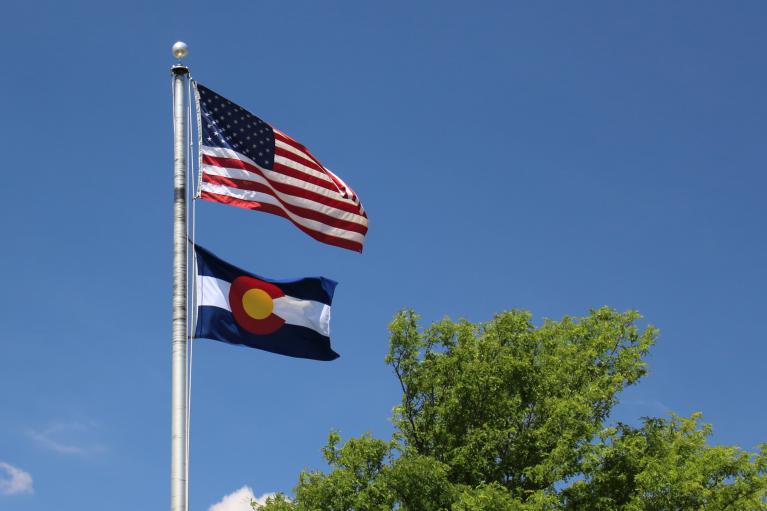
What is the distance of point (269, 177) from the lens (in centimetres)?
1702

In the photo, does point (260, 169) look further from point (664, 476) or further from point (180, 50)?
point (664, 476)

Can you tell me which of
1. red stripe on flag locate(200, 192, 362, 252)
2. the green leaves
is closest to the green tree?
the green leaves

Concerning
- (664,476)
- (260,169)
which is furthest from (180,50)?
(664,476)

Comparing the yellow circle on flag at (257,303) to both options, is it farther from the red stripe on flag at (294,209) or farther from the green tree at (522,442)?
the green tree at (522,442)

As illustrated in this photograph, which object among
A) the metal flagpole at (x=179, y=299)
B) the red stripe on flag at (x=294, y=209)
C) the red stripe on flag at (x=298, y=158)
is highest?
the red stripe on flag at (x=298, y=158)

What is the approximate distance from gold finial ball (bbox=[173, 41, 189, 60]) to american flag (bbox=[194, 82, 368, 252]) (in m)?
0.89

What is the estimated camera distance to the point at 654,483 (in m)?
26.8

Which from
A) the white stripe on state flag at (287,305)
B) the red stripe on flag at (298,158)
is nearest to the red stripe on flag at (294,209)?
the red stripe on flag at (298,158)

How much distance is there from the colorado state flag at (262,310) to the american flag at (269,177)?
43.8 inches

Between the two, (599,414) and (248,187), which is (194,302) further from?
(599,414)

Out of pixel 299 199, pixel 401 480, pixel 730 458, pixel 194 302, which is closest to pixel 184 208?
pixel 194 302

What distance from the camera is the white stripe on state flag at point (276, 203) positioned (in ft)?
52.5

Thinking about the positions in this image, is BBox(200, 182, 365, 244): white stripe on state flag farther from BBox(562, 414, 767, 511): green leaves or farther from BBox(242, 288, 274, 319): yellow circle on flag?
BBox(562, 414, 767, 511): green leaves

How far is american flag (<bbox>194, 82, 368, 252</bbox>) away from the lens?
1619 centimetres
